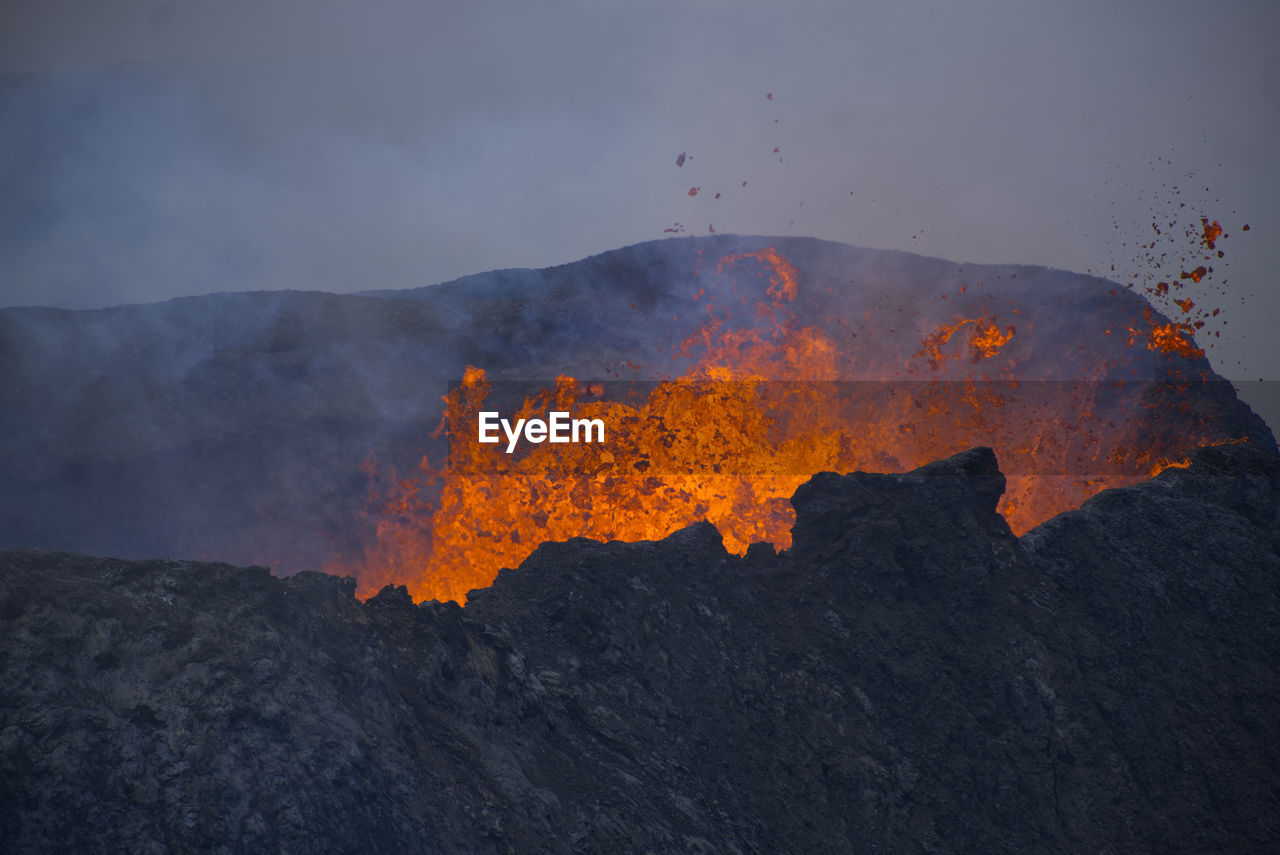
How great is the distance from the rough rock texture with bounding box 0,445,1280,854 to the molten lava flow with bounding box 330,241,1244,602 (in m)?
6.33

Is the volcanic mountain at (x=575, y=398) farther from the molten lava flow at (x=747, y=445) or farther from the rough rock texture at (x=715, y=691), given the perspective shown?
the rough rock texture at (x=715, y=691)

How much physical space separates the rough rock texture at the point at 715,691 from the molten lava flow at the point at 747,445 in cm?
633

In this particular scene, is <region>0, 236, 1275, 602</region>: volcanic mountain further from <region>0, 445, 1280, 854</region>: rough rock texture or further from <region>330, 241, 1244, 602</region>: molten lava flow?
<region>0, 445, 1280, 854</region>: rough rock texture

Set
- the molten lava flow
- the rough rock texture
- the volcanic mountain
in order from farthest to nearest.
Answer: the molten lava flow
the volcanic mountain
the rough rock texture

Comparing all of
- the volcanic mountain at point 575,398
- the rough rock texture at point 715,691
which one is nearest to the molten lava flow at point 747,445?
the volcanic mountain at point 575,398

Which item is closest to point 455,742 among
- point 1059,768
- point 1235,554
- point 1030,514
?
point 1059,768

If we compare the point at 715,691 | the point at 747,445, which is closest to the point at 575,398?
the point at 747,445

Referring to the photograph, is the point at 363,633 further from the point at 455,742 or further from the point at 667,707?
the point at 667,707

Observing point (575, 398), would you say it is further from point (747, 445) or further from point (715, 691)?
point (715, 691)

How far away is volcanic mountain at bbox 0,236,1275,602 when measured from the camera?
1058 inches

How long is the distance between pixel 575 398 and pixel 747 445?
212 inches

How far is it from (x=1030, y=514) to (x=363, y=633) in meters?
18.7

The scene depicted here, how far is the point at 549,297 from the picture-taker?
32594 millimetres

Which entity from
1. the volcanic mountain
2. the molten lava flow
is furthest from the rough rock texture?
the volcanic mountain
